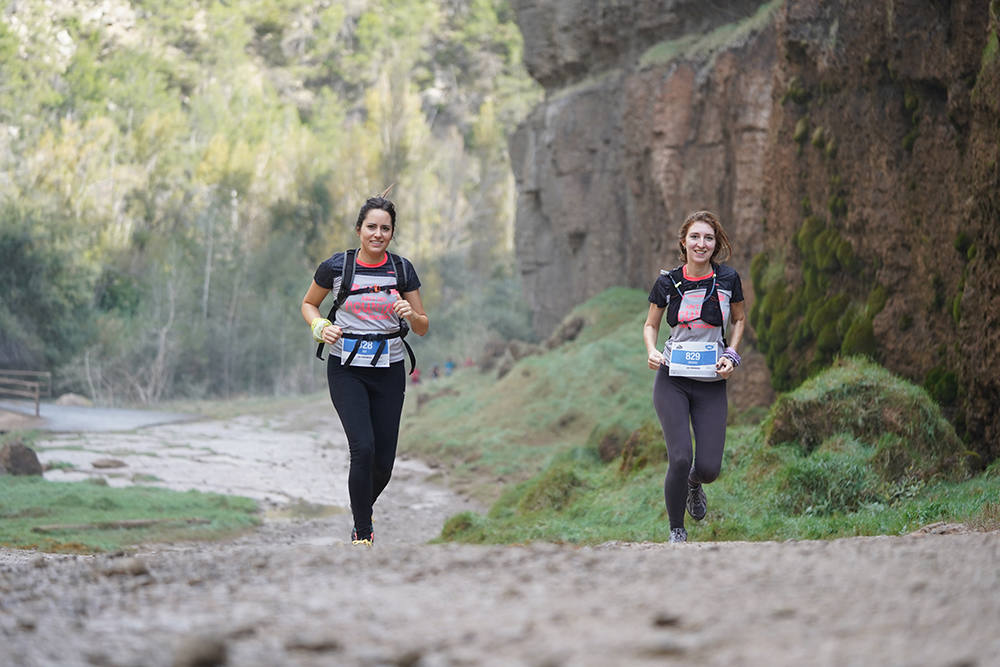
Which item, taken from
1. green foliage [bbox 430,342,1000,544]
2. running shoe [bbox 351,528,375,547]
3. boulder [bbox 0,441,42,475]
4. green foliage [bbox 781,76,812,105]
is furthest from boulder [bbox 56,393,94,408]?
running shoe [bbox 351,528,375,547]

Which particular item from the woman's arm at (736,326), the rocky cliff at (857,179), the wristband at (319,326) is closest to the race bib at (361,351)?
the wristband at (319,326)

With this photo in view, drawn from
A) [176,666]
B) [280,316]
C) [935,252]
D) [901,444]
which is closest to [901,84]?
[935,252]

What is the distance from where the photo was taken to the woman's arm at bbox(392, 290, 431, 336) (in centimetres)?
639

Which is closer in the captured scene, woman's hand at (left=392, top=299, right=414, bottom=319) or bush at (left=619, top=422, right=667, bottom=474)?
woman's hand at (left=392, top=299, right=414, bottom=319)

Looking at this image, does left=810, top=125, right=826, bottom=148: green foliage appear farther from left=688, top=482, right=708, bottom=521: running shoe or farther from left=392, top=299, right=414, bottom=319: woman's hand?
left=392, top=299, right=414, bottom=319: woman's hand

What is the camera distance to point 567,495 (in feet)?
39.0

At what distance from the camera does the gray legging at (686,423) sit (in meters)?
6.36

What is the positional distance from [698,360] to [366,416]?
195cm

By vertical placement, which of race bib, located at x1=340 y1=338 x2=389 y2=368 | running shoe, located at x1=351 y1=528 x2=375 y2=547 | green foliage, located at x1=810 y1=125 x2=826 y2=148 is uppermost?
green foliage, located at x1=810 y1=125 x2=826 y2=148

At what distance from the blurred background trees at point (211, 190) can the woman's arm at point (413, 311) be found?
26.5 m

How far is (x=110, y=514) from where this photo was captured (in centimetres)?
1286

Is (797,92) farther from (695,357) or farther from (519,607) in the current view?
(519,607)

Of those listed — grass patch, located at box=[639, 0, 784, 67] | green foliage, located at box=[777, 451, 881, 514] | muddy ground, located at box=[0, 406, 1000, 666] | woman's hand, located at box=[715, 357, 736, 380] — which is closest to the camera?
muddy ground, located at box=[0, 406, 1000, 666]

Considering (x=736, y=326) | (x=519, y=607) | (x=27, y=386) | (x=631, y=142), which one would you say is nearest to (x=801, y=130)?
(x=736, y=326)
